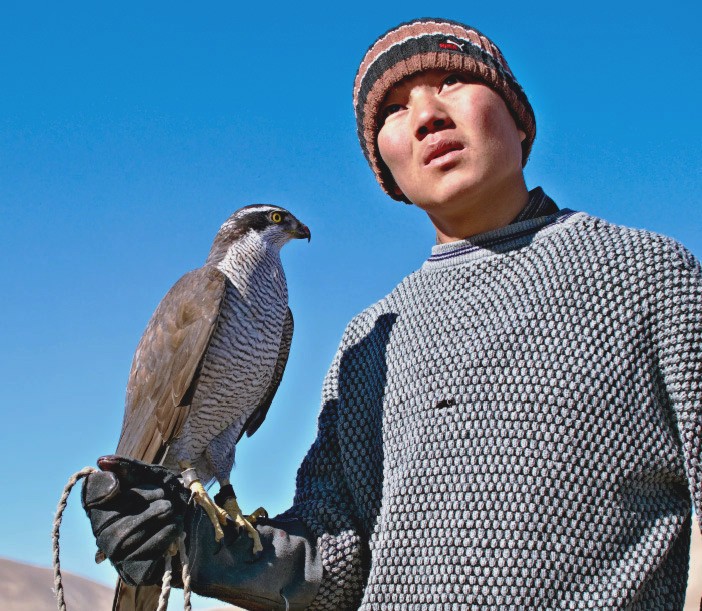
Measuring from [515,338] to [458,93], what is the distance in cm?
75

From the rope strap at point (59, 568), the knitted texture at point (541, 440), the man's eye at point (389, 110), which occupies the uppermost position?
the man's eye at point (389, 110)

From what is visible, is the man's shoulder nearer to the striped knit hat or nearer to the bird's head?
the striped knit hat

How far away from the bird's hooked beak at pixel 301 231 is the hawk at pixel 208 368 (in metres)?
0.41

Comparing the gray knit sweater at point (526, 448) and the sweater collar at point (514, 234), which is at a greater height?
the sweater collar at point (514, 234)

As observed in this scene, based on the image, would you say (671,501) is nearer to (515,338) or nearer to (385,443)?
Result: (515,338)

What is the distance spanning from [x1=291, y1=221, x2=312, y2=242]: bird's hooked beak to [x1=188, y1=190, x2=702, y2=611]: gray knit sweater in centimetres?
176

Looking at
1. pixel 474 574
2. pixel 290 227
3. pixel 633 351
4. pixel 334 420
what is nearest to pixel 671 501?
pixel 633 351

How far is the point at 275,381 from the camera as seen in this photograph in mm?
3582

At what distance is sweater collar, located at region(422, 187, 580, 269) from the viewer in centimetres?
228

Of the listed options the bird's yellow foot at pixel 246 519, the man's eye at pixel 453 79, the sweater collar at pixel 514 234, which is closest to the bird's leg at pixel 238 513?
the bird's yellow foot at pixel 246 519

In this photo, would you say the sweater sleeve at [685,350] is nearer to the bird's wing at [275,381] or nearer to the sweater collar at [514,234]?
the sweater collar at [514,234]

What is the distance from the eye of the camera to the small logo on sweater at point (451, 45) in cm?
233

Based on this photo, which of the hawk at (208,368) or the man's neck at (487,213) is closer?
the man's neck at (487,213)

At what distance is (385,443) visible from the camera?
7.44 feet
